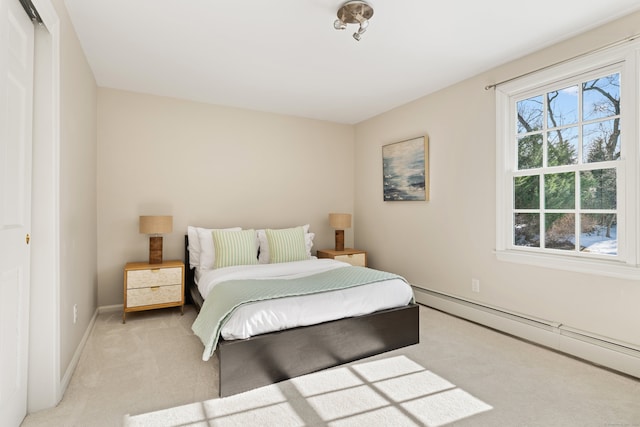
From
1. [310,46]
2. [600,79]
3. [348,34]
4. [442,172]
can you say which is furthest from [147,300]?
[600,79]

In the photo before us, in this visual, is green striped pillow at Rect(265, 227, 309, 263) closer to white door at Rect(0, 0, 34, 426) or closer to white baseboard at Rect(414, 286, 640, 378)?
white baseboard at Rect(414, 286, 640, 378)

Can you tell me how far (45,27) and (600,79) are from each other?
147 inches

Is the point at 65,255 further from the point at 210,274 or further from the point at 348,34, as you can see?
the point at 348,34

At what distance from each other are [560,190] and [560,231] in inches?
13.5

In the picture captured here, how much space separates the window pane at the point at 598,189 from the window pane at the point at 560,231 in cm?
17

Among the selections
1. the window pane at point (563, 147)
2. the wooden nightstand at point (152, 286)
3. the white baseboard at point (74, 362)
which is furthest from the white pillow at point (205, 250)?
the window pane at point (563, 147)

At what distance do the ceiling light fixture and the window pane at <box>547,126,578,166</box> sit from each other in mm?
1860

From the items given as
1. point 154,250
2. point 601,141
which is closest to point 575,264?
point 601,141

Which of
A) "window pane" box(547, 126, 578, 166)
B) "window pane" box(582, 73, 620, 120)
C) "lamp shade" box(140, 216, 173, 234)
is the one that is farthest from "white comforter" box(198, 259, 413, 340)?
"window pane" box(582, 73, 620, 120)

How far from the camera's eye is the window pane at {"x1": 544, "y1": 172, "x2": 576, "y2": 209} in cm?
268

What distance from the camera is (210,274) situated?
3.15 meters

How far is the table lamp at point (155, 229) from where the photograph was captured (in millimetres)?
3457

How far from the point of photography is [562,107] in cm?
277

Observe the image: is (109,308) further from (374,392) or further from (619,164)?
(619,164)
